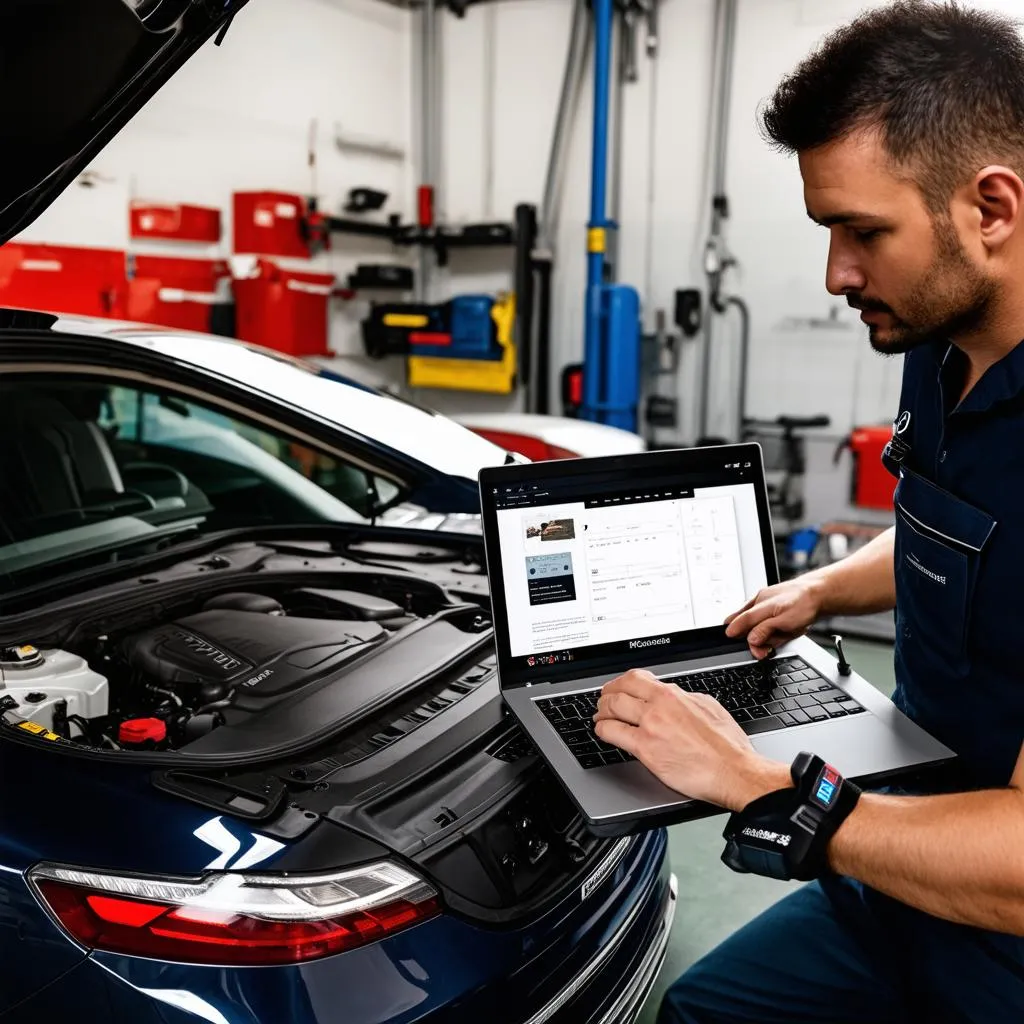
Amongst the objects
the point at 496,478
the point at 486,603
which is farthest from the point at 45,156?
the point at 486,603

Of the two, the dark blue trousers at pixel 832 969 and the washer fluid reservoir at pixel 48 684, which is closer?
the dark blue trousers at pixel 832 969

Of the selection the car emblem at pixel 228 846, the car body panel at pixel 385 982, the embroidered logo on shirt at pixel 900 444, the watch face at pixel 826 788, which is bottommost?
the car body panel at pixel 385 982

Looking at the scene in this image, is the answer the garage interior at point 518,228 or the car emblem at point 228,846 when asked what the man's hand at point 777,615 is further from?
the garage interior at point 518,228

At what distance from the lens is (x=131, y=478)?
2359 millimetres

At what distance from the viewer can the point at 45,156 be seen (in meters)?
1.34

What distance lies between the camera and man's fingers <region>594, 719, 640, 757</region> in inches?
41.9

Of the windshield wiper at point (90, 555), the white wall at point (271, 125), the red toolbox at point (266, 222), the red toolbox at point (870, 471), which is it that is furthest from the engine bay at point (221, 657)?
the red toolbox at point (266, 222)

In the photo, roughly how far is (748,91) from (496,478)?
4642 mm

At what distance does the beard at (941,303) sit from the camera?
98cm

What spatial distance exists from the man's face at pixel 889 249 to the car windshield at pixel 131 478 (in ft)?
4.44

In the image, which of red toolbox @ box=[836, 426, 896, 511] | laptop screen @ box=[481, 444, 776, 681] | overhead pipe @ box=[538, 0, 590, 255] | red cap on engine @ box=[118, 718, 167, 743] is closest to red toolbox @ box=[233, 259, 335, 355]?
overhead pipe @ box=[538, 0, 590, 255]

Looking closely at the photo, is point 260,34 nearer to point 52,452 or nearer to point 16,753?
point 52,452

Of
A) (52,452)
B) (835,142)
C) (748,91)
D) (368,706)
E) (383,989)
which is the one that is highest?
(748,91)

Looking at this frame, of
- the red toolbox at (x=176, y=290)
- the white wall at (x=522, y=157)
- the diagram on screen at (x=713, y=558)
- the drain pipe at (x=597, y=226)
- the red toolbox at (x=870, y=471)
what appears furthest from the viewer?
the drain pipe at (x=597, y=226)
